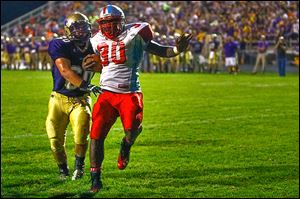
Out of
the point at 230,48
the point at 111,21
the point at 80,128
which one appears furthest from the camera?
the point at 230,48

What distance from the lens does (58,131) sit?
4301mm

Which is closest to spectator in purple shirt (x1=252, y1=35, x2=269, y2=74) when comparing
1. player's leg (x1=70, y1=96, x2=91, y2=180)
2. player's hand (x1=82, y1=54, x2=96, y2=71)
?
→ player's leg (x1=70, y1=96, x2=91, y2=180)

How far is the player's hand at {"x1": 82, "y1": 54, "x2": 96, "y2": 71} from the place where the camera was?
335cm

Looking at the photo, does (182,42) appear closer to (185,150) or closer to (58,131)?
(58,131)

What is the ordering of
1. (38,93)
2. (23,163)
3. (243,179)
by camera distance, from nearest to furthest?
(243,179)
(23,163)
(38,93)

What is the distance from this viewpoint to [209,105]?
2238 cm

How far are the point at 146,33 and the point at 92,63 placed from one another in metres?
0.38

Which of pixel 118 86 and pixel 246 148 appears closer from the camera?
pixel 118 86

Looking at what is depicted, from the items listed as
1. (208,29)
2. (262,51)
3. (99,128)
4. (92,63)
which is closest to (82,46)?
(92,63)

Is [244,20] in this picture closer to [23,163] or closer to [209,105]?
[209,105]

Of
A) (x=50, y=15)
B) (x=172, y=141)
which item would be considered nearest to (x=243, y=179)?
(x=172, y=141)

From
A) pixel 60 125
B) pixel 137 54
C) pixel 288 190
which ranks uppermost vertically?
pixel 137 54

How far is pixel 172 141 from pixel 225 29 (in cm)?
2917

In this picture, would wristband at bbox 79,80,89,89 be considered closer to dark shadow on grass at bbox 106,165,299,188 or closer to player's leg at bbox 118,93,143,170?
player's leg at bbox 118,93,143,170
